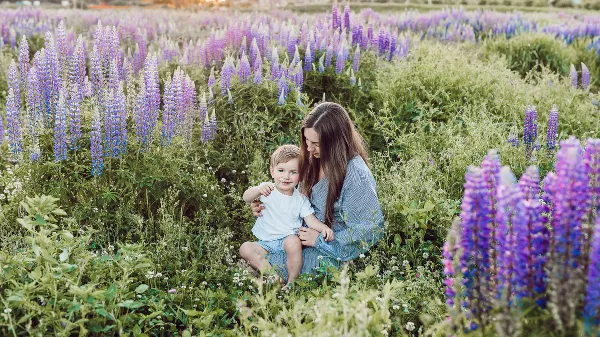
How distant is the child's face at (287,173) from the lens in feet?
15.4

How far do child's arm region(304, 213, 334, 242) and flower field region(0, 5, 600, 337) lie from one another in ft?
0.94

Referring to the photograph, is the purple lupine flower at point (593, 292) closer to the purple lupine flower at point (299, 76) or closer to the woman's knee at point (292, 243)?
the woman's knee at point (292, 243)

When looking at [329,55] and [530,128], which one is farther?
[329,55]

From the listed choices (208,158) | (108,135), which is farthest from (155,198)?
(208,158)

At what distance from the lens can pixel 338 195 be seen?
473 cm

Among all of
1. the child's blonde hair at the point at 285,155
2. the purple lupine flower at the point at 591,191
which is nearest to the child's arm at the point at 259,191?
the child's blonde hair at the point at 285,155

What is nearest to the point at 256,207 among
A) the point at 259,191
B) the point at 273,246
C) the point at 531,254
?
the point at 259,191

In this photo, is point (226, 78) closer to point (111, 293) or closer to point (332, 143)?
point (332, 143)

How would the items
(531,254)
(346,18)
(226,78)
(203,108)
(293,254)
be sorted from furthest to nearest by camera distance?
(346,18) → (226,78) → (203,108) → (293,254) → (531,254)

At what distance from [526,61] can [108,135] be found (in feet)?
24.0

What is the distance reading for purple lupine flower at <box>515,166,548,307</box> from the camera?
2.59 m

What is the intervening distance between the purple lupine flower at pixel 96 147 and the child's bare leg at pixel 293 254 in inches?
61.6

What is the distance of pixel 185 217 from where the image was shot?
5098 mm

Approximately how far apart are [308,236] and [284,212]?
0.83 feet
